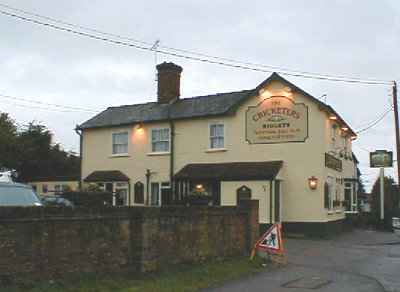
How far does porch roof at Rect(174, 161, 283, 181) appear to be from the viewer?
29.9 m

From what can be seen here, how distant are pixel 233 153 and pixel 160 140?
483 centimetres

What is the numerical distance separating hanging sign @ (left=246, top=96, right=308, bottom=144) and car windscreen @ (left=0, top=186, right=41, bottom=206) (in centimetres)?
1741

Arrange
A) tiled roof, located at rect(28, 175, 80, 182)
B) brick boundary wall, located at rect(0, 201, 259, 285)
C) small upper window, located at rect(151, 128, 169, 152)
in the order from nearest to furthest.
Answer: brick boundary wall, located at rect(0, 201, 259, 285), small upper window, located at rect(151, 128, 169, 152), tiled roof, located at rect(28, 175, 80, 182)

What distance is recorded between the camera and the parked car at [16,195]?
15012 millimetres

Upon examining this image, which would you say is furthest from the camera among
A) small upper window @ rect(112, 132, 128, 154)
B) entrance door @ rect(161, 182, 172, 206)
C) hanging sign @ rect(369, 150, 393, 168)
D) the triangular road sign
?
hanging sign @ rect(369, 150, 393, 168)

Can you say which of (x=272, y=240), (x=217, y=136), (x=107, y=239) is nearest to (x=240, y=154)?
(x=217, y=136)

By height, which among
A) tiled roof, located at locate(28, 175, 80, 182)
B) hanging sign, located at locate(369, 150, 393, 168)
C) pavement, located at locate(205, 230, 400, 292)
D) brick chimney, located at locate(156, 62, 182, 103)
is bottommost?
pavement, located at locate(205, 230, 400, 292)

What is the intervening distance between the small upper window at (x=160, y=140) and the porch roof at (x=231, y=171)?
2171mm

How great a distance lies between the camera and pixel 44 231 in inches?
472

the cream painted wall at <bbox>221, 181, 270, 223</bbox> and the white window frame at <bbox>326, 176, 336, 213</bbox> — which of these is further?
the white window frame at <bbox>326, 176, 336, 213</bbox>

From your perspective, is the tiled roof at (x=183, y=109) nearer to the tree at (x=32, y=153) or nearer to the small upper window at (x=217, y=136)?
the small upper window at (x=217, y=136)

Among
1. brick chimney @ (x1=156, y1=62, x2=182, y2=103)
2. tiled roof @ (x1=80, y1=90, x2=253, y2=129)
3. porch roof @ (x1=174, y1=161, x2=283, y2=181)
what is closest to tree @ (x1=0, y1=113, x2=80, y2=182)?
tiled roof @ (x1=80, y1=90, x2=253, y2=129)

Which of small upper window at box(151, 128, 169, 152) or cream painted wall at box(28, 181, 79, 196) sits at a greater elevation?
small upper window at box(151, 128, 169, 152)

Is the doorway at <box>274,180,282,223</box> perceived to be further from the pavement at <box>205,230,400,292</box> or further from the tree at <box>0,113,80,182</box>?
Result: the tree at <box>0,113,80,182</box>
